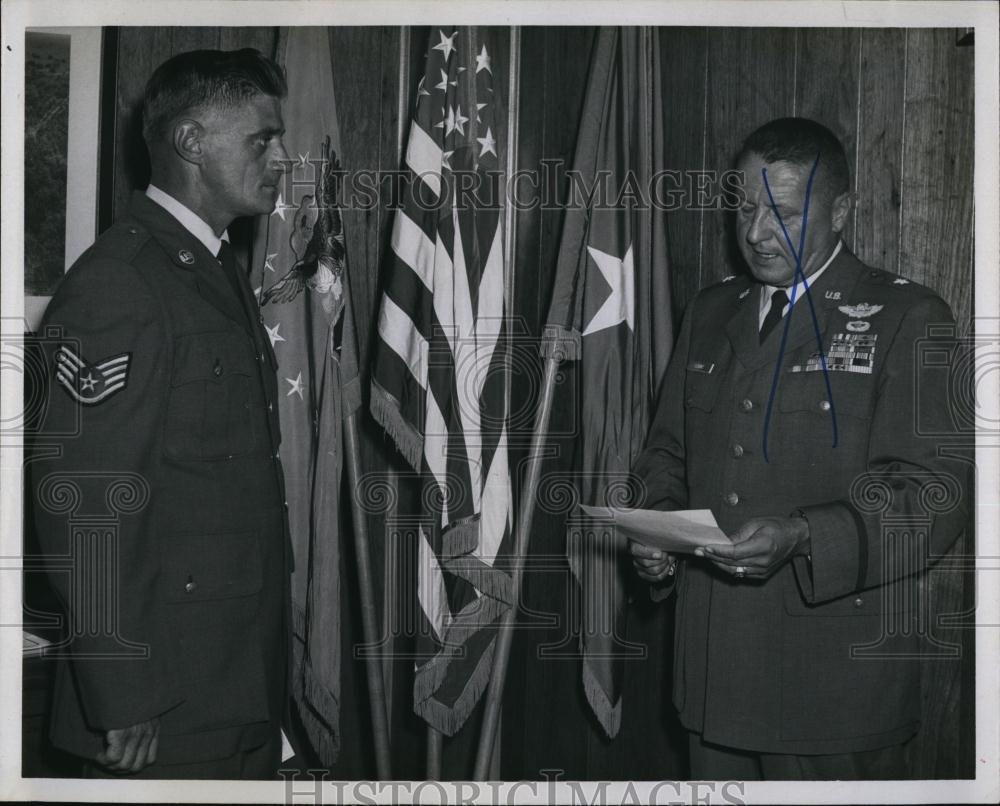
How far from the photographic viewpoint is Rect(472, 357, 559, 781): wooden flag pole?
2.54 metres

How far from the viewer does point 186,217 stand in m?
2.18

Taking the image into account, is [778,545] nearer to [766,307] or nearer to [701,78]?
[766,307]

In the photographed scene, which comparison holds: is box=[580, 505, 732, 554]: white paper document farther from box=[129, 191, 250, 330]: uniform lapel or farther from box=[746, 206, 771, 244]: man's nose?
box=[129, 191, 250, 330]: uniform lapel

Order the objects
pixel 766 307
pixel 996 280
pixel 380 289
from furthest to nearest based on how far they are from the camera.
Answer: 1. pixel 380 289
2. pixel 996 280
3. pixel 766 307

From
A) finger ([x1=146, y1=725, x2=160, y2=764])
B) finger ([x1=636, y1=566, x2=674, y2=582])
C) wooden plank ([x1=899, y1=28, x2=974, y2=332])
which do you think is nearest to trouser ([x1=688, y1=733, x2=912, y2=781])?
finger ([x1=636, y1=566, x2=674, y2=582])

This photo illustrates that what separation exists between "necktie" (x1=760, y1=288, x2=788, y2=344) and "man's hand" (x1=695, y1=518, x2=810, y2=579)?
1.51ft

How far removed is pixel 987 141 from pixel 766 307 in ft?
2.56

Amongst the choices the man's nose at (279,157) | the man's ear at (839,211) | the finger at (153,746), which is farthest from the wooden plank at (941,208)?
the finger at (153,746)

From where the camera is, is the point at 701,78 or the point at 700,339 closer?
the point at 700,339

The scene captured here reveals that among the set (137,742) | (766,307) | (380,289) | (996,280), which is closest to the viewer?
(137,742)

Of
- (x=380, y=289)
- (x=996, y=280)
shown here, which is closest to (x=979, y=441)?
(x=996, y=280)

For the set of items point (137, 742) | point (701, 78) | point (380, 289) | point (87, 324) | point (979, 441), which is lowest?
point (137, 742)

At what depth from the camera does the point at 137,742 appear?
1.94 m

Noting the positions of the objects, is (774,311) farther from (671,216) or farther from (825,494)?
(671,216)
